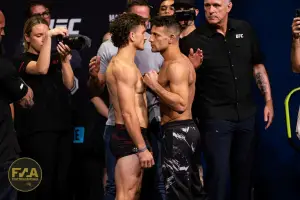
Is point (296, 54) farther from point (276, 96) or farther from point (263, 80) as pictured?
point (276, 96)

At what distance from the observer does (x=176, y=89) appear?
4.85 meters

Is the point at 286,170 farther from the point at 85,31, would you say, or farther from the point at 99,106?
the point at 85,31

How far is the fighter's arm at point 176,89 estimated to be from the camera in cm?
480

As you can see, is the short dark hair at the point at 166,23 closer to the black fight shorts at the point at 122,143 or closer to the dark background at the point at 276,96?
the black fight shorts at the point at 122,143

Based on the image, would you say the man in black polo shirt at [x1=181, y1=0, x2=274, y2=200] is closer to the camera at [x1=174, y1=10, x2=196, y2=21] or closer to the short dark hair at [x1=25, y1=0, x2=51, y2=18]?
the camera at [x1=174, y1=10, x2=196, y2=21]

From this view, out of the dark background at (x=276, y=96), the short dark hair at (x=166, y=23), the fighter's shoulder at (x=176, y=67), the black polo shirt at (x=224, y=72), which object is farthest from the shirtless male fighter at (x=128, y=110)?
the dark background at (x=276, y=96)

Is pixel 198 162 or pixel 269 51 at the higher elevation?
pixel 269 51

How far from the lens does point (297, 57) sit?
16.7ft

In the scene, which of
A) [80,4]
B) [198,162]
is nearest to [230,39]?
[198,162]

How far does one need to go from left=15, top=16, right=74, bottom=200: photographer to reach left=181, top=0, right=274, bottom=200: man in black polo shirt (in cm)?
106

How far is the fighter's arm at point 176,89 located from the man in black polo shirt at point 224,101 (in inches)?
20.4

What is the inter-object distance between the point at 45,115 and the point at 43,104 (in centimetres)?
9

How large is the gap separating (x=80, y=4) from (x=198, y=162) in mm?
2368

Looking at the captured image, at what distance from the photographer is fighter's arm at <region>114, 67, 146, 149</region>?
4.76 m
